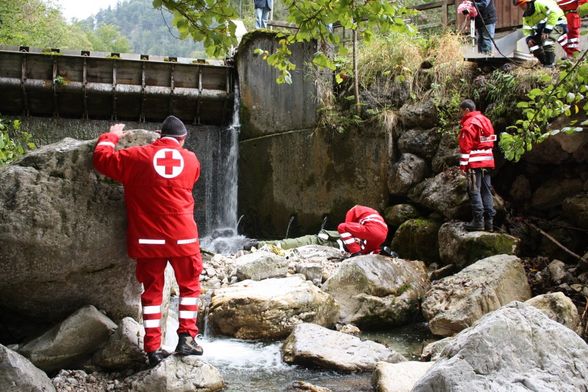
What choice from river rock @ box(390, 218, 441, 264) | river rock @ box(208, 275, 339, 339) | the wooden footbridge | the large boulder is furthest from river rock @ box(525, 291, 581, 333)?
the wooden footbridge

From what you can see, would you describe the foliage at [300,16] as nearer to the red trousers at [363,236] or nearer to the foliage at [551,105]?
the foliage at [551,105]

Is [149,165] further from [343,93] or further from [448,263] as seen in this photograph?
[343,93]

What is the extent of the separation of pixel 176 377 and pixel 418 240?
5599mm

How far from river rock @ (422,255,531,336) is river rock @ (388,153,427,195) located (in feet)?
9.05

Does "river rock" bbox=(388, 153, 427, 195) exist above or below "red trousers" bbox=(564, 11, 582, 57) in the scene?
below

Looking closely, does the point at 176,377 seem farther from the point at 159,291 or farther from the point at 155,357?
the point at 159,291

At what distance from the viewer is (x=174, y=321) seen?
544 cm

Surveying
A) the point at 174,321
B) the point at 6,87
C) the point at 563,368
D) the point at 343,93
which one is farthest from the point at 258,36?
the point at 563,368

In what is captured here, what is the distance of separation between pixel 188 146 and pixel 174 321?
26.0 ft

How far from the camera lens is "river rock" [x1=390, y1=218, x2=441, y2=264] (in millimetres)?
8695

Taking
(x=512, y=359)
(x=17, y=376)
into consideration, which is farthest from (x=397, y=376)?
(x=17, y=376)

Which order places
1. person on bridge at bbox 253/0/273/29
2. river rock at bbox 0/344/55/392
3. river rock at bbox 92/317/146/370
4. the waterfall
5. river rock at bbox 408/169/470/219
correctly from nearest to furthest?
river rock at bbox 0/344/55/392, river rock at bbox 92/317/146/370, river rock at bbox 408/169/470/219, the waterfall, person on bridge at bbox 253/0/273/29

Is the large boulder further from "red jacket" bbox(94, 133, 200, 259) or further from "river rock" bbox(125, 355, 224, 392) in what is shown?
"river rock" bbox(125, 355, 224, 392)

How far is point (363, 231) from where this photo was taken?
7793 millimetres
